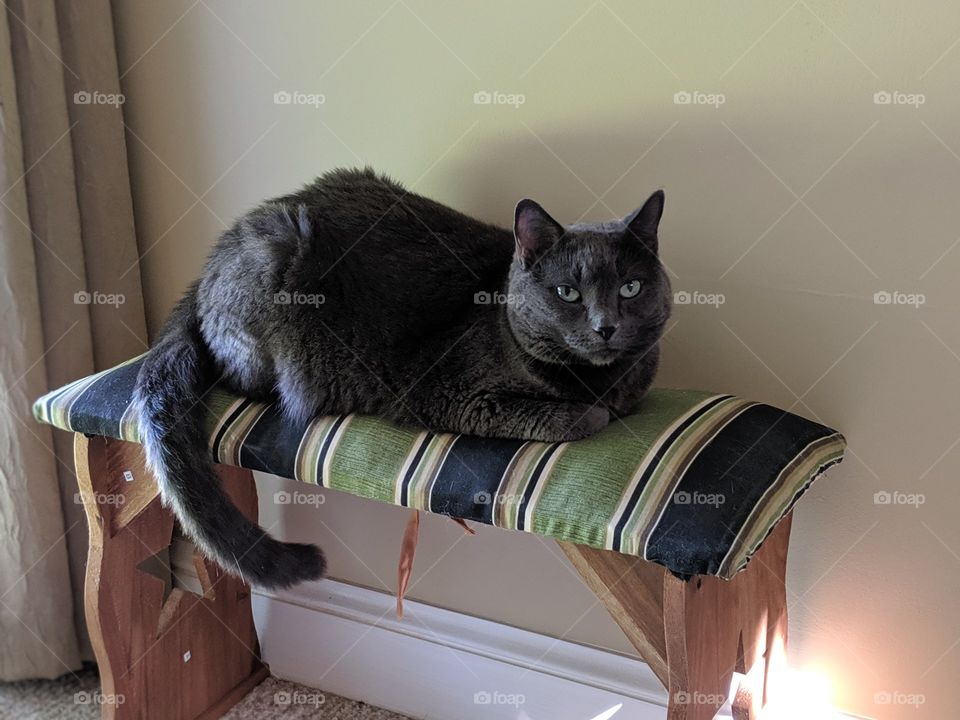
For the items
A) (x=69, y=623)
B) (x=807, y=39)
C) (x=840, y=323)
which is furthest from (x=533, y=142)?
(x=69, y=623)

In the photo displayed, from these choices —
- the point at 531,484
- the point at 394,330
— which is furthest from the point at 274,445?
the point at 531,484

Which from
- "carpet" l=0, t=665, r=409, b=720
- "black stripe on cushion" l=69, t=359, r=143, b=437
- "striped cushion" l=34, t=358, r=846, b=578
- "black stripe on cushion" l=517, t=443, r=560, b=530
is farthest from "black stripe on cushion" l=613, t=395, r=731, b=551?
"carpet" l=0, t=665, r=409, b=720

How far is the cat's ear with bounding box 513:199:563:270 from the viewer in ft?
3.30

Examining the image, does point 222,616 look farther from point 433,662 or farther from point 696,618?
point 696,618

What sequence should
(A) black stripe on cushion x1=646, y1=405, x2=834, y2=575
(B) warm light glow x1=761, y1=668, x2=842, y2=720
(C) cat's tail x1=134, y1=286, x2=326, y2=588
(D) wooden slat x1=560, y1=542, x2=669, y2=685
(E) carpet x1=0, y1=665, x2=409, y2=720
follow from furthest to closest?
(E) carpet x1=0, y1=665, x2=409, y2=720, (B) warm light glow x1=761, y1=668, x2=842, y2=720, (C) cat's tail x1=134, y1=286, x2=326, y2=588, (D) wooden slat x1=560, y1=542, x2=669, y2=685, (A) black stripe on cushion x1=646, y1=405, x2=834, y2=575

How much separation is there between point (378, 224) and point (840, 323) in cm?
64

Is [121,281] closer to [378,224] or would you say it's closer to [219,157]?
[219,157]

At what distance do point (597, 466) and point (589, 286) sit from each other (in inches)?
8.4

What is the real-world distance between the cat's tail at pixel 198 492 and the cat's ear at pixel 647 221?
57 centimetres

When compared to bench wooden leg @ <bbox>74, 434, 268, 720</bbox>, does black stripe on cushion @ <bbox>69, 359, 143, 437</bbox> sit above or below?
above

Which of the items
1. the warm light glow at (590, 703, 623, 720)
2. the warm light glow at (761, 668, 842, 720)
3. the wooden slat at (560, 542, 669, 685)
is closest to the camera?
the wooden slat at (560, 542, 669, 685)

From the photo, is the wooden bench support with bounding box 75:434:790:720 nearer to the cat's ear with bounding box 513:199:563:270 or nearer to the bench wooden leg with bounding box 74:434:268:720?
the bench wooden leg with bounding box 74:434:268:720

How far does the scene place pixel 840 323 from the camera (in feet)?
3.76

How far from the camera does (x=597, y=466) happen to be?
0.94 metres
